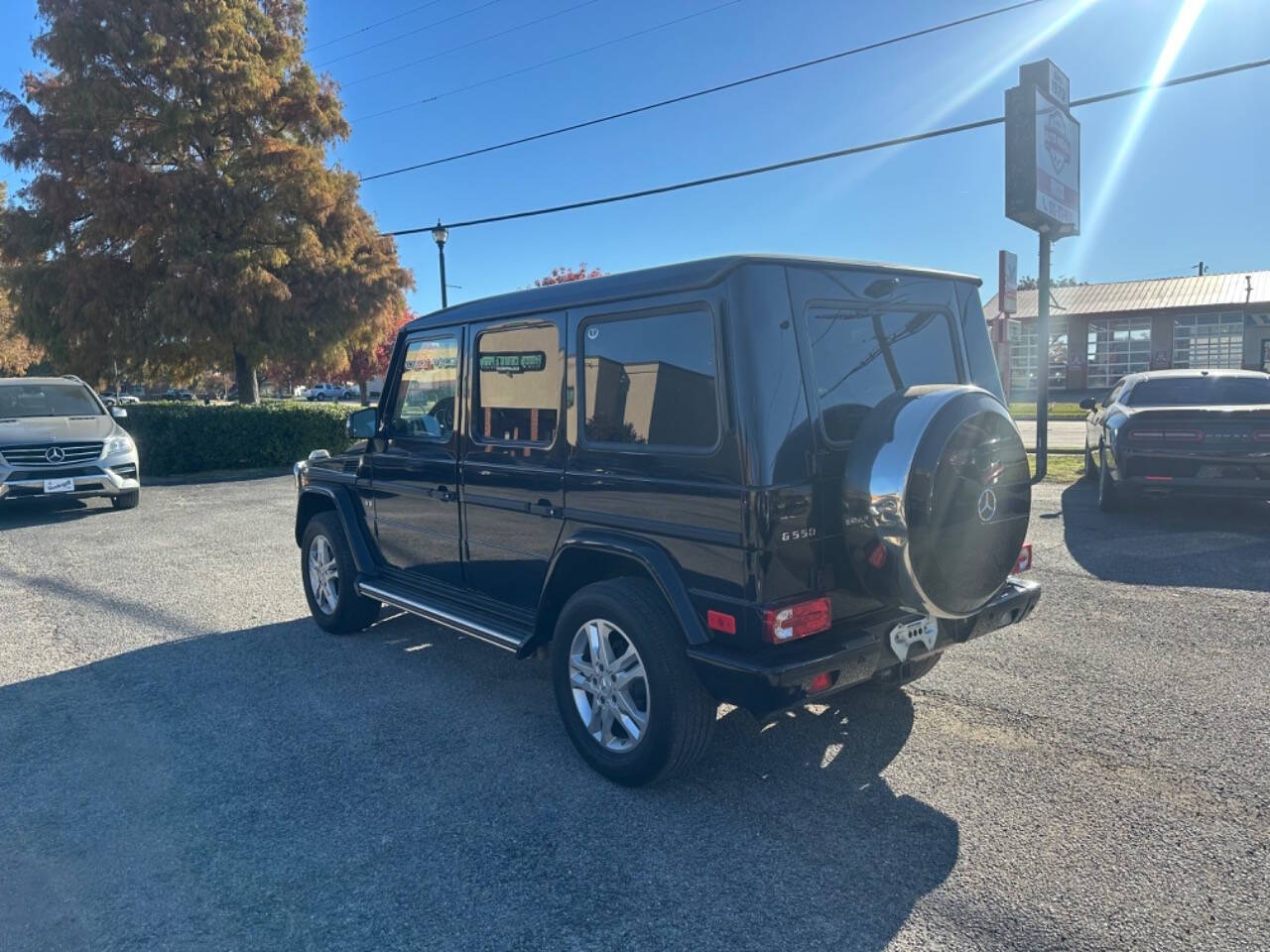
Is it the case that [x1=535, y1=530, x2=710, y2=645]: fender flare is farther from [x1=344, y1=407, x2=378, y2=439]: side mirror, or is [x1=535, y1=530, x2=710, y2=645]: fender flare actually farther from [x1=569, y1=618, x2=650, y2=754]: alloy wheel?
[x1=344, y1=407, x2=378, y2=439]: side mirror

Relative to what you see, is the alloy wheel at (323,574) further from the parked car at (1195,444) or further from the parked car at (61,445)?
the parked car at (1195,444)

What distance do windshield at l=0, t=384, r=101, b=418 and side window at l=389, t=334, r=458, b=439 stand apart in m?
8.90

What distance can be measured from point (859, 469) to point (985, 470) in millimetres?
596

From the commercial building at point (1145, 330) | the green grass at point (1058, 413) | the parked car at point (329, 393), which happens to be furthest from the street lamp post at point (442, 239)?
the parked car at point (329, 393)

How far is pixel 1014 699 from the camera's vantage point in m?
4.36

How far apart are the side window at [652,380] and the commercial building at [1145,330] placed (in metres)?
34.9

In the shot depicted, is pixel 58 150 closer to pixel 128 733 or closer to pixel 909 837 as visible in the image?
pixel 128 733

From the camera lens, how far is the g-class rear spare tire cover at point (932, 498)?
317 cm

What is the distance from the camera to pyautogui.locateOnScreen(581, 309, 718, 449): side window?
131 inches

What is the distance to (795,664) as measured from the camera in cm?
307

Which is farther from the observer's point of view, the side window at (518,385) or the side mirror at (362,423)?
the side mirror at (362,423)

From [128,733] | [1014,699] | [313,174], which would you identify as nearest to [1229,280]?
[313,174]

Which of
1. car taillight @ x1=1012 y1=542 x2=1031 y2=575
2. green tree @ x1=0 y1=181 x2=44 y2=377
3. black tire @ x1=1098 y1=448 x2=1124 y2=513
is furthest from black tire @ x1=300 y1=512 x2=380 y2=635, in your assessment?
green tree @ x1=0 y1=181 x2=44 y2=377

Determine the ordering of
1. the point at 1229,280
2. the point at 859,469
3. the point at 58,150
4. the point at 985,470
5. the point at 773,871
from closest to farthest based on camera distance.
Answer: the point at 773,871 → the point at 859,469 → the point at 985,470 → the point at 58,150 → the point at 1229,280
